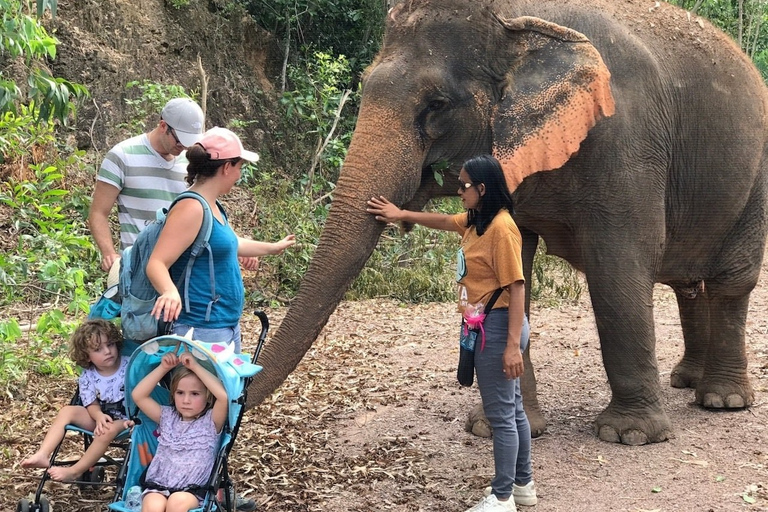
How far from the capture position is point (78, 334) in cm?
412

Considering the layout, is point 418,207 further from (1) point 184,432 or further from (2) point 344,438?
(1) point 184,432

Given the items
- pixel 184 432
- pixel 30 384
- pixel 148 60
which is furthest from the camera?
pixel 148 60

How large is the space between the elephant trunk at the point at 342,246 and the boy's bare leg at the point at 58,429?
2.60 ft

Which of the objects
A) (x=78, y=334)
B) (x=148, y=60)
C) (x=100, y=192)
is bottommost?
(x=78, y=334)

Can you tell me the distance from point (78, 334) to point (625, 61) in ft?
11.4

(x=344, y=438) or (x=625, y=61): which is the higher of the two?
(x=625, y=61)

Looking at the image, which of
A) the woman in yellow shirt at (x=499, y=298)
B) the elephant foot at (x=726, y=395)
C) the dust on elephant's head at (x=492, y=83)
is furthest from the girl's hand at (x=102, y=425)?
the elephant foot at (x=726, y=395)

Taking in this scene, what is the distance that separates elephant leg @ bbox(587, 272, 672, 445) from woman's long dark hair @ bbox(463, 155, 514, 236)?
4.79 ft

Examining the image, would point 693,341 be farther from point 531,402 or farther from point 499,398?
point 499,398

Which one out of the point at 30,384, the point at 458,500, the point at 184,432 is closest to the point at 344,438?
the point at 458,500

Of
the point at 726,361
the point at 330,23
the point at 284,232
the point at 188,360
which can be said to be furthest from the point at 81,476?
the point at 330,23

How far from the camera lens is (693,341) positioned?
6.94 meters

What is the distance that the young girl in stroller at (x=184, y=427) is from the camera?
369cm

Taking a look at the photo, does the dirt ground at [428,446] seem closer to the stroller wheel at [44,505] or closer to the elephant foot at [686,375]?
the elephant foot at [686,375]
